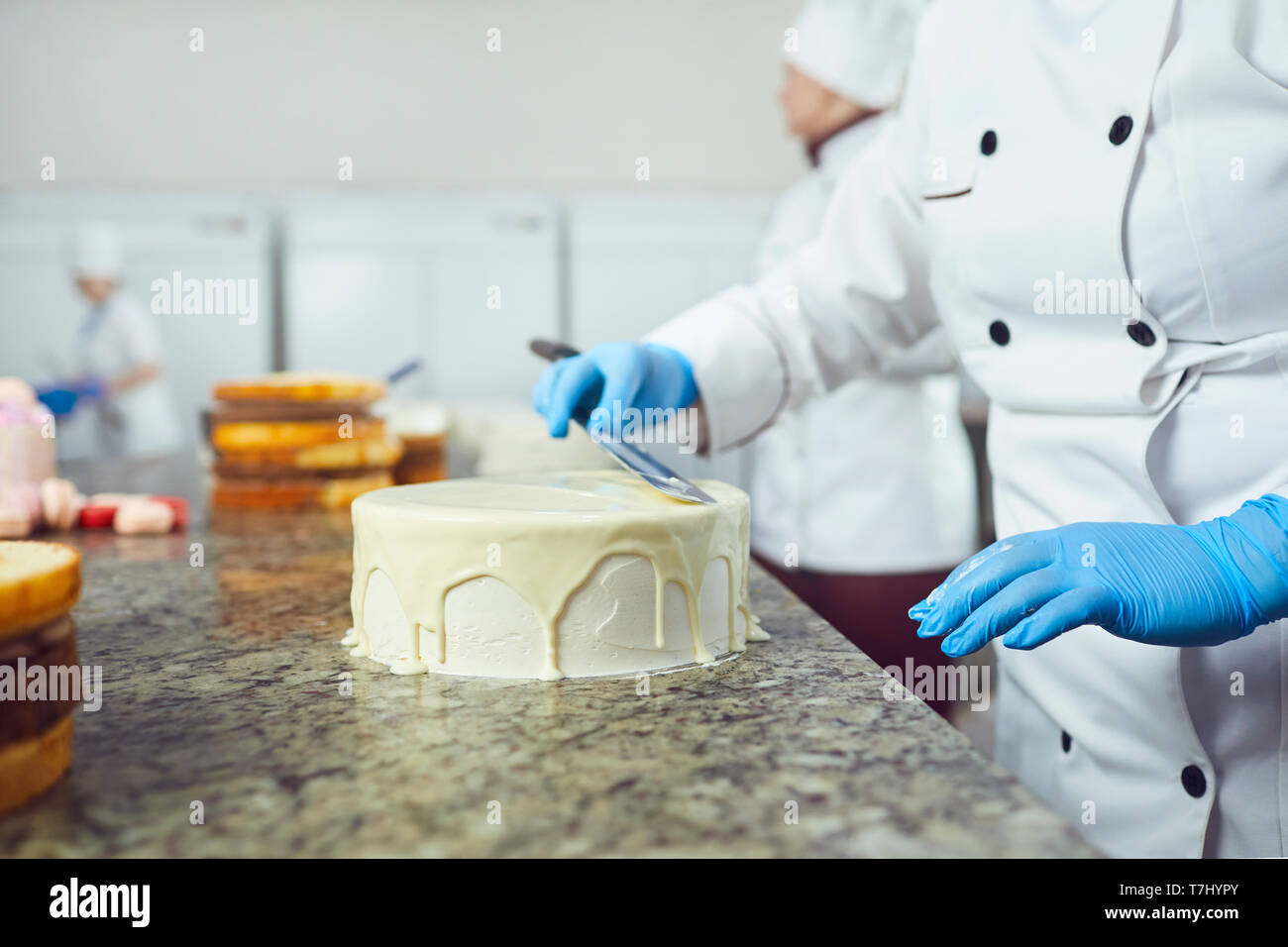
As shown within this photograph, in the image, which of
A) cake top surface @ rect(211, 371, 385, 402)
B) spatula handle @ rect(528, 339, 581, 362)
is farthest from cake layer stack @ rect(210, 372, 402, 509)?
spatula handle @ rect(528, 339, 581, 362)

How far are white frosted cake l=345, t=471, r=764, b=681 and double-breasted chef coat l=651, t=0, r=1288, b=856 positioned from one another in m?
0.46

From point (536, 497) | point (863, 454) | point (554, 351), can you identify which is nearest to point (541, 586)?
point (536, 497)

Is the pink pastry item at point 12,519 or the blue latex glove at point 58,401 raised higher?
the blue latex glove at point 58,401

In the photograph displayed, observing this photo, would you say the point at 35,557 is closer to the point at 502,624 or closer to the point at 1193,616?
the point at 502,624

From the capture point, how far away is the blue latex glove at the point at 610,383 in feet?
3.89

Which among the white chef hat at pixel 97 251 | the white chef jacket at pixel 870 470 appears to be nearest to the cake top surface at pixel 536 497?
the white chef jacket at pixel 870 470

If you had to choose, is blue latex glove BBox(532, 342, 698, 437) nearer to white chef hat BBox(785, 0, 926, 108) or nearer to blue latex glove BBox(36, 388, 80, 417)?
white chef hat BBox(785, 0, 926, 108)

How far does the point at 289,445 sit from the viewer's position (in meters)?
1.88

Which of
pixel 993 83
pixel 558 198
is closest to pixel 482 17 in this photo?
pixel 558 198

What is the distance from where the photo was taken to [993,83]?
3.70ft

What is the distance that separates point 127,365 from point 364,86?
6.14ft

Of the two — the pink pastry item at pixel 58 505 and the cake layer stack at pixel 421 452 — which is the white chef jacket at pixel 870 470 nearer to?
the cake layer stack at pixel 421 452

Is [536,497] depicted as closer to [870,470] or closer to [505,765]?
[505,765]
